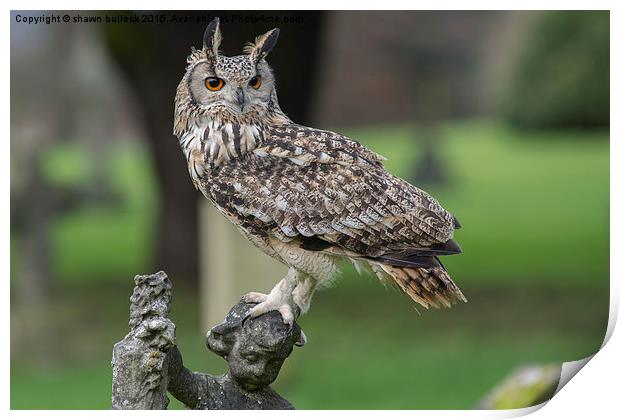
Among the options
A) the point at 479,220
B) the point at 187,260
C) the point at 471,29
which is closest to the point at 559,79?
the point at 479,220

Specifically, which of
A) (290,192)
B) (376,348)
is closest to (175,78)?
(376,348)

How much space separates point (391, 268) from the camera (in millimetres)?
1881

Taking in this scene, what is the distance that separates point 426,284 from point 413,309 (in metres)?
2.27

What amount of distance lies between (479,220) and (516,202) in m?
0.42

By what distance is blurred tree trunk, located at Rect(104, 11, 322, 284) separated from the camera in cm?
334

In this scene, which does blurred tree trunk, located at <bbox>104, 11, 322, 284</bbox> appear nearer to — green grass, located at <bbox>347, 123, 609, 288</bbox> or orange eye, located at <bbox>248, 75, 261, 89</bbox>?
orange eye, located at <bbox>248, 75, 261, 89</bbox>

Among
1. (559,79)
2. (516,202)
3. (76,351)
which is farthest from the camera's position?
(516,202)

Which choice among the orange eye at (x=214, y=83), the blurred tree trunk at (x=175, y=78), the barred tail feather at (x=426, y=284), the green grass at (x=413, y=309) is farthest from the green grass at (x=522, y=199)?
the orange eye at (x=214, y=83)

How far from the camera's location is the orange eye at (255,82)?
1.89 m

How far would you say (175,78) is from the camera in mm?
3771

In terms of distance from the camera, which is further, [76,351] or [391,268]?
[76,351]

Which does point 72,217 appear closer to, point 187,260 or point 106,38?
point 187,260

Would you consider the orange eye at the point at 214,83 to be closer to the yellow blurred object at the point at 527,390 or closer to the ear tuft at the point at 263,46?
the ear tuft at the point at 263,46

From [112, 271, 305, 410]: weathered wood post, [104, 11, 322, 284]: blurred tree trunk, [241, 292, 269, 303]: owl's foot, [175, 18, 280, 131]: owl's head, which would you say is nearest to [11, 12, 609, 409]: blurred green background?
[104, 11, 322, 284]: blurred tree trunk
